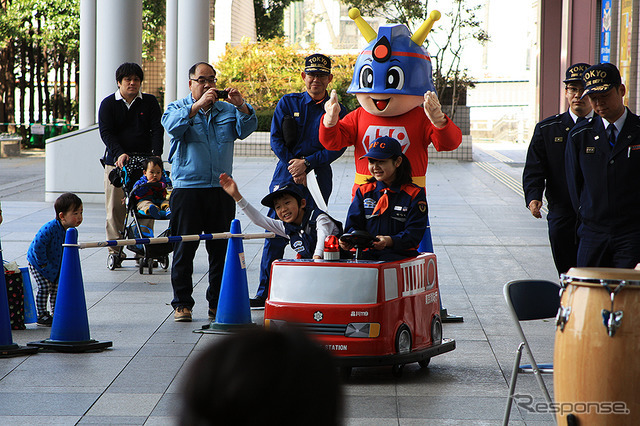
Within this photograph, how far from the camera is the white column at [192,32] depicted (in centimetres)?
2019

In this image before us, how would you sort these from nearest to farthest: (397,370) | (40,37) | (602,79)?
(602,79) < (397,370) < (40,37)

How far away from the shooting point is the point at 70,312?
20.0 ft

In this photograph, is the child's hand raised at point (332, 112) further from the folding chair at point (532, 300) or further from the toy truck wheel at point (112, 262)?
the toy truck wheel at point (112, 262)

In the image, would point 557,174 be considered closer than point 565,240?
No

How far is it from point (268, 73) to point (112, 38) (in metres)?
16.8

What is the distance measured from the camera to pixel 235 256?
6.67 meters

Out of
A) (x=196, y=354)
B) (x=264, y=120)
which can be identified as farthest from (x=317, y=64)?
(x=264, y=120)

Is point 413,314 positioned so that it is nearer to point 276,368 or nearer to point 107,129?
point 276,368

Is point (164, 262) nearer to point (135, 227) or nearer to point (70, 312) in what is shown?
point (135, 227)

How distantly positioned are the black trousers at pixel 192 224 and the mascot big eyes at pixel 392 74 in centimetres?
139

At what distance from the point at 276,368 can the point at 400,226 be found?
14.2 feet

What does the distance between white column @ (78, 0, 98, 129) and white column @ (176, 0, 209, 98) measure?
2.04 m

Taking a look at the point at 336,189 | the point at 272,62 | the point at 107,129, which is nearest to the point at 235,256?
the point at 107,129

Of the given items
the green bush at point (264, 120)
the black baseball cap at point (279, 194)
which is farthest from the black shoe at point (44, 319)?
the green bush at point (264, 120)
